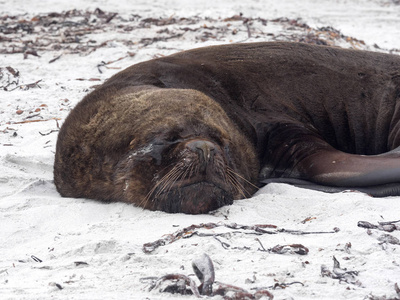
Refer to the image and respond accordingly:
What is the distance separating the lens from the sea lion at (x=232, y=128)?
3852mm

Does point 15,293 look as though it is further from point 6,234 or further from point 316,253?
point 316,253

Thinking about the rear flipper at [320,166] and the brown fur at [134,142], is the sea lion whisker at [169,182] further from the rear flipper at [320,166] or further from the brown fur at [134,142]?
the rear flipper at [320,166]

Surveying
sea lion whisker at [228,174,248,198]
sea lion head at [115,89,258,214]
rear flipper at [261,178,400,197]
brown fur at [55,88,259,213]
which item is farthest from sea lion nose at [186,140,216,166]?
rear flipper at [261,178,400,197]

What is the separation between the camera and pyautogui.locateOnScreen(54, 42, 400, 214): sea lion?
12.6ft

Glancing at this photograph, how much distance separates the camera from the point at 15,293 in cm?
249

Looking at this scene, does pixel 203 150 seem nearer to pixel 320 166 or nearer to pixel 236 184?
pixel 236 184

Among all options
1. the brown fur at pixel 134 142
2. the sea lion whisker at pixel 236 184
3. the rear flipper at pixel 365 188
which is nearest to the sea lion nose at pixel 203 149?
the brown fur at pixel 134 142

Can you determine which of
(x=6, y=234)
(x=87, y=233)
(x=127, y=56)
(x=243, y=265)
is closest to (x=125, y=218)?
(x=87, y=233)

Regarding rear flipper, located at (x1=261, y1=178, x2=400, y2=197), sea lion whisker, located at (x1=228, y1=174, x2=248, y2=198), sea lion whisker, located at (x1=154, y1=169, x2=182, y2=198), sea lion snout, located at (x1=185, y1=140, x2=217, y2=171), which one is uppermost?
sea lion snout, located at (x1=185, y1=140, x2=217, y2=171)

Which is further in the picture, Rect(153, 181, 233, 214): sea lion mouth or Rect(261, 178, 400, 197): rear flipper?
Rect(261, 178, 400, 197): rear flipper

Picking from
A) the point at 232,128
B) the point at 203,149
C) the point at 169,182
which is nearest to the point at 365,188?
the point at 232,128

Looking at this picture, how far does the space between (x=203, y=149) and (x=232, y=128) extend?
93 centimetres

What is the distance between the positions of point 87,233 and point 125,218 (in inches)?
14.9

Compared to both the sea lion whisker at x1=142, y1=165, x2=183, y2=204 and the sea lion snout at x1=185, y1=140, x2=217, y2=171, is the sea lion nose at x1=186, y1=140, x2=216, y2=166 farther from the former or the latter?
the sea lion whisker at x1=142, y1=165, x2=183, y2=204
